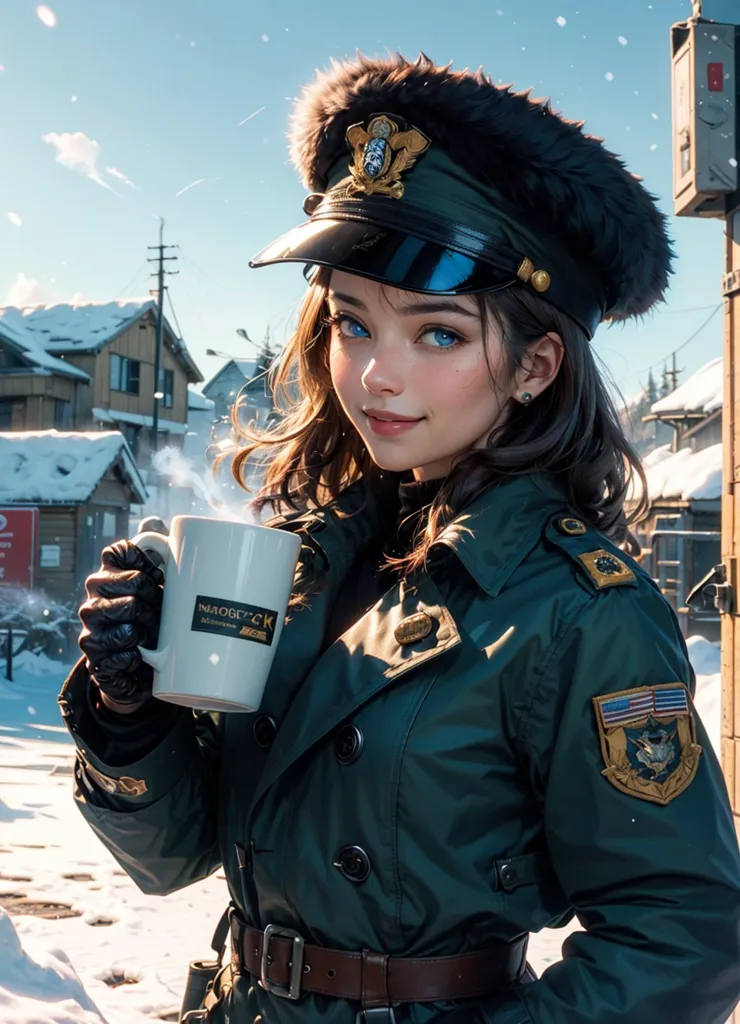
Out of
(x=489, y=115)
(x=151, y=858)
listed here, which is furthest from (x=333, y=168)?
(x=151, y=858)

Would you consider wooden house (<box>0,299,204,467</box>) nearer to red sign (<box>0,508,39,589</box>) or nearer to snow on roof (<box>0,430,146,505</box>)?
snow on roof (<box>0,430,146,505</box>)

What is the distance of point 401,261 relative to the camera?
1123 millimetres

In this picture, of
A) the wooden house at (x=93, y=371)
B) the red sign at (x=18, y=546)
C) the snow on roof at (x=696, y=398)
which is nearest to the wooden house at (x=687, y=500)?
the snow on roof at (x=696, y=398)

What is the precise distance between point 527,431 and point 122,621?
0.57 metres

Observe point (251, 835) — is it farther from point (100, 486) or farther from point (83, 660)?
point (100, 486)

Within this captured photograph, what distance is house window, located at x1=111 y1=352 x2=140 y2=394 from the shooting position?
1969cm

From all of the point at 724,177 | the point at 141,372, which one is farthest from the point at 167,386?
the point at 724,177

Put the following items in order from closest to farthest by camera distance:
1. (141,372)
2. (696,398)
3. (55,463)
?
(55,463) → (696,398) → (141,372)

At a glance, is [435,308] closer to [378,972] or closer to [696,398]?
[378,972]

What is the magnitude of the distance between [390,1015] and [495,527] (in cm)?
53

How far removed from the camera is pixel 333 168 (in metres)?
1.32

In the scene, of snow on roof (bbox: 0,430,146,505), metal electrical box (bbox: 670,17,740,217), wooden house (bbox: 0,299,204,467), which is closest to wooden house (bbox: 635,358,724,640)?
snow on roof (bbox: 0,430,146,505)

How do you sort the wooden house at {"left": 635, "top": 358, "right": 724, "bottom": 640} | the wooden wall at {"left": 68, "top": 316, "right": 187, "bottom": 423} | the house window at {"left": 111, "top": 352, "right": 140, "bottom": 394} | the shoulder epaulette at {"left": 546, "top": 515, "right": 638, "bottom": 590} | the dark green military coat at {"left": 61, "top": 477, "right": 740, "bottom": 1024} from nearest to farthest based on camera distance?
1. the dark green military coat at {"left": 61, "top": 477, "right": 740, "bottom": 1024}
2. the shoulder epaulette at {"left": 546, "top": 515, "right": 638, "bottom": 590}
3. the wooden house at {"left": 635, "top": 358, "right": 724, "bottom": 640}
4. the wooden wall at {"left": 68, "top": 316, "right": 187, "bottom": 423}
5. the house window at {"left": 111, "top": 352, "right": 140, "bottom": 394}

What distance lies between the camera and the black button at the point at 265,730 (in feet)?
3.83
